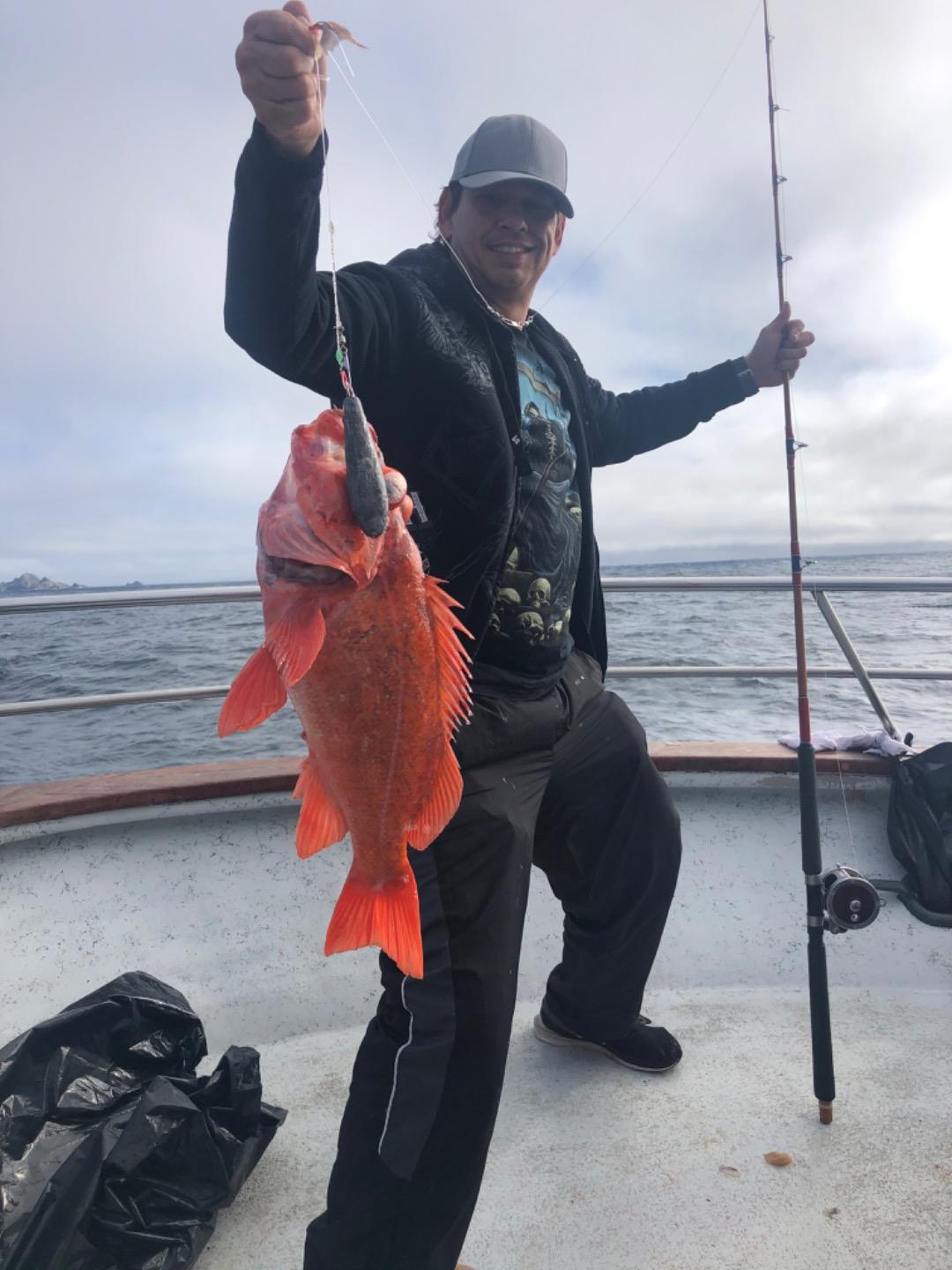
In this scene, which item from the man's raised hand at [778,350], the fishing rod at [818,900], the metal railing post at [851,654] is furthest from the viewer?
the metal railing post at [851,654]

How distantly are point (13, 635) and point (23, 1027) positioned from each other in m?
21.3

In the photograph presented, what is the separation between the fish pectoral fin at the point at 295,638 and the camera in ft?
4.34

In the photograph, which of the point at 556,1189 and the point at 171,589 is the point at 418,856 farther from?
the point at 171,589

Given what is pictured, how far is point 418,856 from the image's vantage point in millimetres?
1811

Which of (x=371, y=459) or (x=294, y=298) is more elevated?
(x=294, y=298)

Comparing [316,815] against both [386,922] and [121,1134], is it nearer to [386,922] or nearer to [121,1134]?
[386,922]

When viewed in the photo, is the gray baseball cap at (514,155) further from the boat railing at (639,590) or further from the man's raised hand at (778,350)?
the boat railing at (639,590)

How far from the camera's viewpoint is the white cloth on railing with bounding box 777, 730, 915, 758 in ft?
11.5

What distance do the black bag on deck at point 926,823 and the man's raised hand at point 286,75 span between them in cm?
324

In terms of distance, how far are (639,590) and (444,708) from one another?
239 cm

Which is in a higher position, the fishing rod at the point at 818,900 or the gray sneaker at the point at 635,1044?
the fishing rod at the point at 818,900

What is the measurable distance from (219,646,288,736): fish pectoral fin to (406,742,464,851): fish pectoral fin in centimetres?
37

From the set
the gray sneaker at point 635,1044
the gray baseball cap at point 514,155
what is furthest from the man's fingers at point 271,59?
the gray sneaker at point 635,1044

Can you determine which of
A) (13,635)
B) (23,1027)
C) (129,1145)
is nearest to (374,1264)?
(129,1145)
